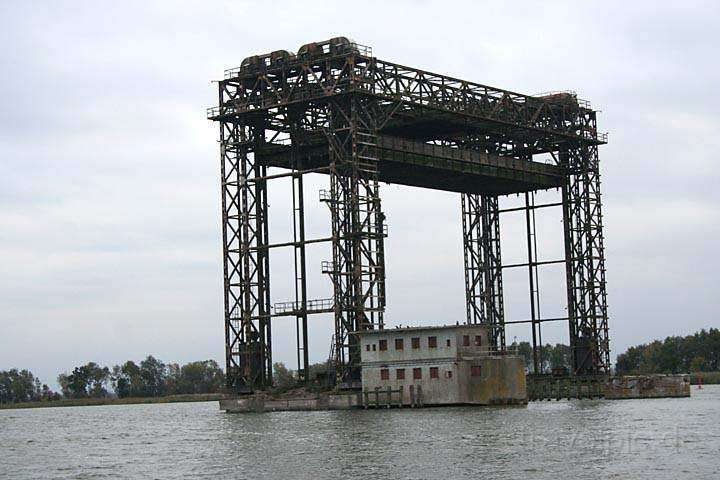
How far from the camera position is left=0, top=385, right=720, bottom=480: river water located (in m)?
55.7

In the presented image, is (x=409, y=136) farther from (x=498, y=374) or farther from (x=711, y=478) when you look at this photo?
(x=711, y=478)

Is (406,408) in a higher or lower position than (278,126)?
lower

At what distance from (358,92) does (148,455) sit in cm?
3623

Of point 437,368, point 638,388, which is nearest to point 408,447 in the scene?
point 437,368

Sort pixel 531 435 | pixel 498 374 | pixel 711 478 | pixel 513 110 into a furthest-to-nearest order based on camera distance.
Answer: pixel 513 110 → pixel 498 374 → pixel 531 435 → pixel 711 478

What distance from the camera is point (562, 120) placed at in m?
121

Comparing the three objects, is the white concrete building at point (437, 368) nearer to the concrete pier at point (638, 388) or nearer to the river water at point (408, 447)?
the river water at point (408, 447)

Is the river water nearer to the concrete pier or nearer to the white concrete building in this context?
the white concrete building

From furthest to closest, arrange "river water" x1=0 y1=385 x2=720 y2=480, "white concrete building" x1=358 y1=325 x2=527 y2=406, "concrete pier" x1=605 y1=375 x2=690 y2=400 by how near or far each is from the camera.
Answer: "concrete pier" x1=605 y1=375 x2=690 y2=400, "white concrete building" x1=358 y1=325 x2=527 y2=406, "river water" x1=0 y1=385 x2=720 y2=480

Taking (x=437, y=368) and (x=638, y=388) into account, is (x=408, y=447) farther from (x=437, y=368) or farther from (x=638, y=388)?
(x=638, y=388)

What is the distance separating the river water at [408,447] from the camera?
5566 cm

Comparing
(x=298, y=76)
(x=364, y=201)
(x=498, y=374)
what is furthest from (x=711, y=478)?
(x=298, y=76)

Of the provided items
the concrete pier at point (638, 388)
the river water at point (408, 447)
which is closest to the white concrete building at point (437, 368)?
the river water at point (408, 447)

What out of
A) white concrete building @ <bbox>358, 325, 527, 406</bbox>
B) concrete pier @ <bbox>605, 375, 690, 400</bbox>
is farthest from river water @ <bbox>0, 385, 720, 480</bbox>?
concrete pier @ <bbox>605, 375, 690, 400</bbox>
